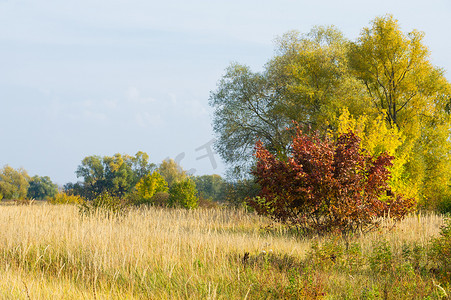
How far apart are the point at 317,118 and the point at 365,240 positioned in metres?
12.5

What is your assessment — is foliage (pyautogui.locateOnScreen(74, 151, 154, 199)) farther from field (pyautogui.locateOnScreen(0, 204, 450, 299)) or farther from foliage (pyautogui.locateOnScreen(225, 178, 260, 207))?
field (pyautogui.locateOnScreen(0, 204, 450, 299))

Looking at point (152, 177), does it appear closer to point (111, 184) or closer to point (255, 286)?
point (255, 286)

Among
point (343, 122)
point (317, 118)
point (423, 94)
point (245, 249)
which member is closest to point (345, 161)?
point (245, 249)

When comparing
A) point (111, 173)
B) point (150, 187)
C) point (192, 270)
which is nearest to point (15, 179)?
point (111, 173)

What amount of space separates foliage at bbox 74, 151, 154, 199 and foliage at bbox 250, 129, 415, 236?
3715 centimetres

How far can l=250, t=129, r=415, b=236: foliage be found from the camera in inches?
373

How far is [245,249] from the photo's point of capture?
24.3 ft

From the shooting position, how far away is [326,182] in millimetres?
9445

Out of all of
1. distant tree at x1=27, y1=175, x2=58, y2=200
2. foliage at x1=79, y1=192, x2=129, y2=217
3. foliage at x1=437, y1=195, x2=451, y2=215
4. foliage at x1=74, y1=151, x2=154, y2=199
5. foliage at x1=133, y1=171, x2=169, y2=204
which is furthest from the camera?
distant tree at x1=27, y1=175, x2=58, y2=200

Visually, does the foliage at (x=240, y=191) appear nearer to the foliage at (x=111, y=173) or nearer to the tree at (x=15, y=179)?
the foliage at (x=111, y=173)

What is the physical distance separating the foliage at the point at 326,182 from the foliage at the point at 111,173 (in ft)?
122

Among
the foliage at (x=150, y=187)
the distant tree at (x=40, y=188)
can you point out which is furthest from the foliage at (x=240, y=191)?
the distant tree at (x=40, y=188)

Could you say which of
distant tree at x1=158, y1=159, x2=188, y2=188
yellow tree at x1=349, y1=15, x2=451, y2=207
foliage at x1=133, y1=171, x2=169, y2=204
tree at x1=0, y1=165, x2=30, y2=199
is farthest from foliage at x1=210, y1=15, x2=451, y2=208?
tree at x1=0, y1=165, x2=30, y2=199

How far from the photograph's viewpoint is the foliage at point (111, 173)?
46.7 m
